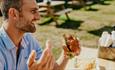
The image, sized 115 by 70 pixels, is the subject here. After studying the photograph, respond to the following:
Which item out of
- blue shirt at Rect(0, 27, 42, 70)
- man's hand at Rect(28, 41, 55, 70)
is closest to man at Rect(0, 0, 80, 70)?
blue shirt at Rect(0, 27, 42, 70)

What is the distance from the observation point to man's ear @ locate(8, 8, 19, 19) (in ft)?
7.43

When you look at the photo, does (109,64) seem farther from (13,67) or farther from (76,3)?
(76,3)

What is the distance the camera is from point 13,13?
7.47ft

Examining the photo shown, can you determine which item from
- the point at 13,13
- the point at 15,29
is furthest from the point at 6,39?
the point at 13,13

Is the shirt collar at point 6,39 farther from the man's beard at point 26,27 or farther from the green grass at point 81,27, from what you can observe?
the green grass at point 81,27

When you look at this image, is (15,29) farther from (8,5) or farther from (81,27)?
(81,27)

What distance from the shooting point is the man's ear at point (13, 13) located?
227cm

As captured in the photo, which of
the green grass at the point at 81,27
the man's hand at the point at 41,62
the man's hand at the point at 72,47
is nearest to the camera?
the man's hand at the point at 41,62

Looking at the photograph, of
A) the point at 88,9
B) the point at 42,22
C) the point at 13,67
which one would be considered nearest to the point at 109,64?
the point at 13,67

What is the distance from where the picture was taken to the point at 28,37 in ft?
8.71

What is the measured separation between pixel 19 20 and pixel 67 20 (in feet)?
25.4

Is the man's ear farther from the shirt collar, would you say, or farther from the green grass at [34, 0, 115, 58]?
the green grass at [34, 0, 115, 58]

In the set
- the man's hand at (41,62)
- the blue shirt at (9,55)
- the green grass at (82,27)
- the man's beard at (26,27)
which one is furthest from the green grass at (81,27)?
the man's hand at (41,62)

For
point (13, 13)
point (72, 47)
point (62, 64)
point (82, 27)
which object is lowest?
point (82, 27)
